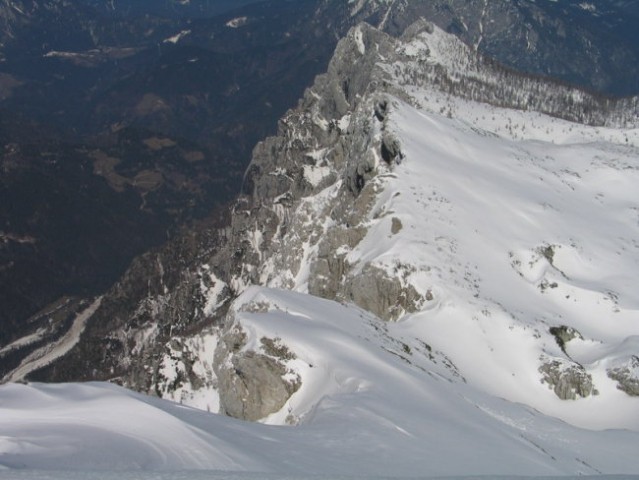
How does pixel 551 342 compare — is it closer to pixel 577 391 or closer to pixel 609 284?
pixel 577 391

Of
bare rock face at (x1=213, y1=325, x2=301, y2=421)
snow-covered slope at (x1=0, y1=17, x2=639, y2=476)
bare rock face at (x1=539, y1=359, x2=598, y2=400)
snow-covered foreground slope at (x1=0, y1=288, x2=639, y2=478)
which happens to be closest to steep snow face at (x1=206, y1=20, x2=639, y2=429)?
bare rock face at (x1=539, y1=359, x2=598, y2=400)

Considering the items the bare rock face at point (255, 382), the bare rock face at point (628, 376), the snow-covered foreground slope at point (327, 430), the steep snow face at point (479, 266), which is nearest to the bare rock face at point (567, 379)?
the steep snow face at point (479, 266)

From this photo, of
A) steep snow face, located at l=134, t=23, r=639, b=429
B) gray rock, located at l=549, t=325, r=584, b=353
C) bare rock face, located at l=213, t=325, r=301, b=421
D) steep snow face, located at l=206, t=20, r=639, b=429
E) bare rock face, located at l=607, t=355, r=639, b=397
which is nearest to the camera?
bare rock face, located at l=213, t=325, r=301, b=421

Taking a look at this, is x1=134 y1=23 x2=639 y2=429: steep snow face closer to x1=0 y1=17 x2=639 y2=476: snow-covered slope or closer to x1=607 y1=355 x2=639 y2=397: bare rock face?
x1=607 y1=355 x2=639 y2=397: bare rock face

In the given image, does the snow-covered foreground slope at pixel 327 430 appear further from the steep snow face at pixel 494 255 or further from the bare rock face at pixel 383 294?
the bare rock face at pixel 383 294

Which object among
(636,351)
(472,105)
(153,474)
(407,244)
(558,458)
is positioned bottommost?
(153,474)

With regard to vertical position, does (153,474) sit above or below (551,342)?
below

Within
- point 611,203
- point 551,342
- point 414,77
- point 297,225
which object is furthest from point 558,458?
point 414,77
